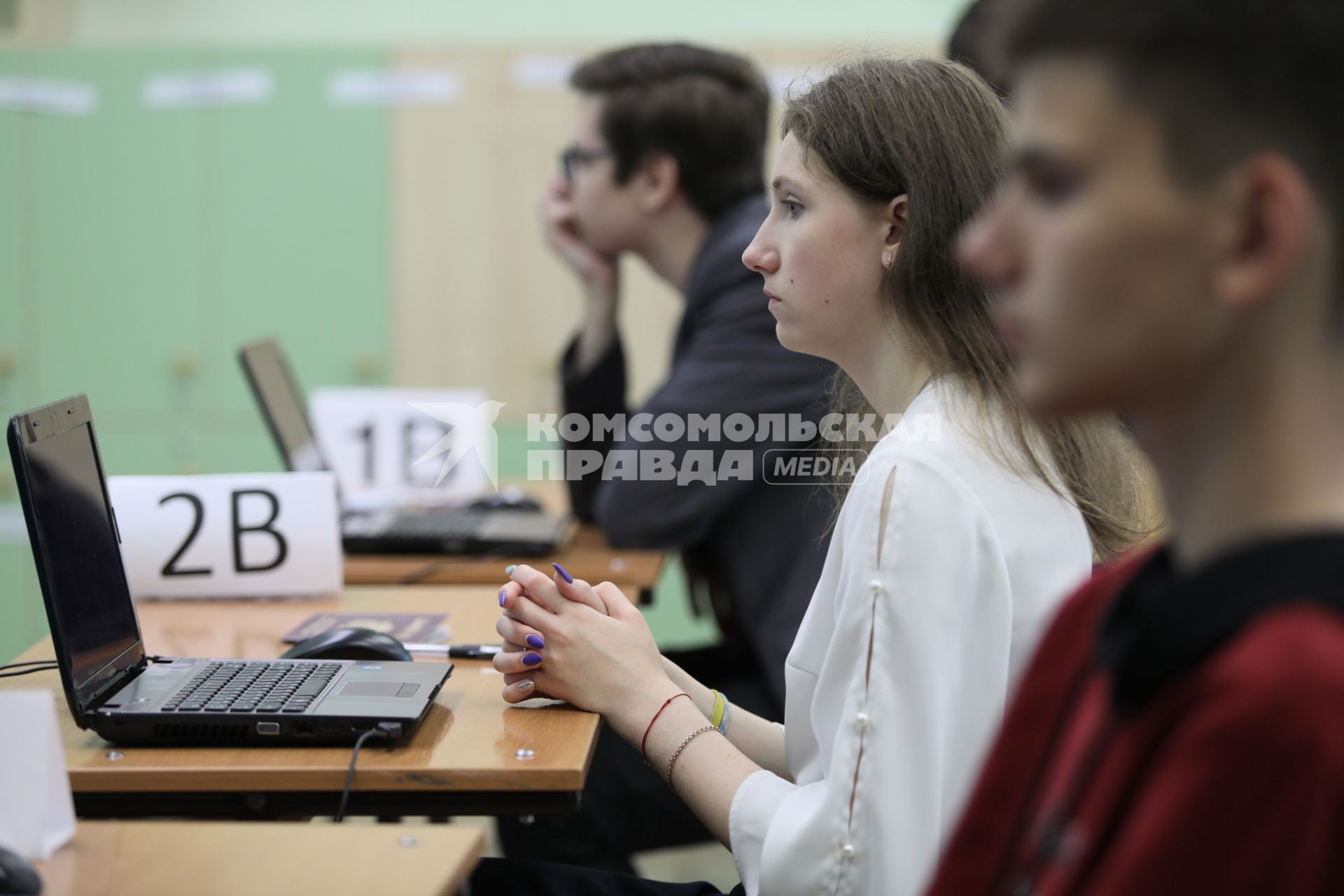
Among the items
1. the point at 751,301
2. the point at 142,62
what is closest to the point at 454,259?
the point at 142,62

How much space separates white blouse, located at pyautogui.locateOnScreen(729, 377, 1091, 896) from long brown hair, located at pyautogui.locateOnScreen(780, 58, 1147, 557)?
Result: 99 mm

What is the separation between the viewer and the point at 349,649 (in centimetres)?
124

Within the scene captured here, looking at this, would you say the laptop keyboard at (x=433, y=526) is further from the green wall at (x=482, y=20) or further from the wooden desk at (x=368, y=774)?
the green wall at (x=482, y=20)

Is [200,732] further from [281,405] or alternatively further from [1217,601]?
[281,405]

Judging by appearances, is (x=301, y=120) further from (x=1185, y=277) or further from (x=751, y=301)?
(x=1185, y=277)

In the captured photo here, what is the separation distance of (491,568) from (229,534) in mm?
389

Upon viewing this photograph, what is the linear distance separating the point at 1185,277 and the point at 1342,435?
0.29ft

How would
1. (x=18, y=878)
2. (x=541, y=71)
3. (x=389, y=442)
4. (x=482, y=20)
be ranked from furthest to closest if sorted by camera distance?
(x=482, y=20)
(x=541, y=71)
(x=389, y=442)
(x=18, y=878)

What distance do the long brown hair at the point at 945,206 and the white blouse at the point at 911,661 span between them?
0.33ft

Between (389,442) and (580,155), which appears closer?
(580,155)

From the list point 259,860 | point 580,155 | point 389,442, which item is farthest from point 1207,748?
point 389,442

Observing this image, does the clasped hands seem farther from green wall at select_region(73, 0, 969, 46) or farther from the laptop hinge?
green wall at select_region(73, 0, 969, 46)

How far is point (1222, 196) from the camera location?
1.66 feet

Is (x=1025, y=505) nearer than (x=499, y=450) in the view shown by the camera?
Yes
